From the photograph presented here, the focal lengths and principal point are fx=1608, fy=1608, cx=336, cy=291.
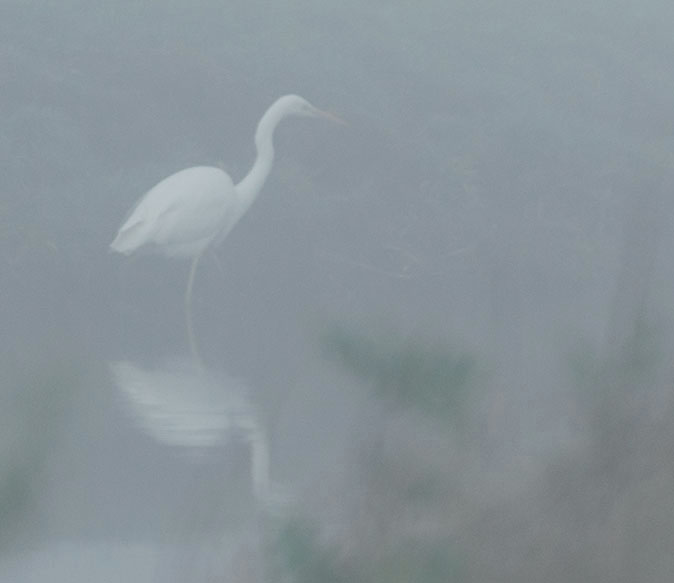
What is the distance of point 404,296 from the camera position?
410cm

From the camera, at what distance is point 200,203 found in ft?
15.1

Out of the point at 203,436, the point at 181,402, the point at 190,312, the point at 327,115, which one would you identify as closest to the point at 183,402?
the point at 181,402

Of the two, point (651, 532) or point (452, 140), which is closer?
point (651, 532)

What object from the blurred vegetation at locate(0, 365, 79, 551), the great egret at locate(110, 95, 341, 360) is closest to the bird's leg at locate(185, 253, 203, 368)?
the great egret at locate(110, 95, 341, 360)

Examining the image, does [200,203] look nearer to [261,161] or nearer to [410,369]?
[261,161]

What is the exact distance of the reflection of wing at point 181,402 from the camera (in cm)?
308

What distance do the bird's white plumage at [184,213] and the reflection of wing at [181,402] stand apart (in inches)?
32.2

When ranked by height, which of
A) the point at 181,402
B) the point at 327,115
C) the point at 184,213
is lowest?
the point at 181,402

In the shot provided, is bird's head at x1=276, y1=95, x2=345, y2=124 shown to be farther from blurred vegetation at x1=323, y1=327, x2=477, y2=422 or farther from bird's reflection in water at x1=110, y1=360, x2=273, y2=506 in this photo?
blurred vegetation at x1=323, y1=327, x2=477, y2=422

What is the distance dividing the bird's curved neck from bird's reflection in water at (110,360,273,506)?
1082 mm

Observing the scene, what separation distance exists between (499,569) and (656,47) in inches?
137

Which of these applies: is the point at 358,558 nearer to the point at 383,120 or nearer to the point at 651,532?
the point at 651,532

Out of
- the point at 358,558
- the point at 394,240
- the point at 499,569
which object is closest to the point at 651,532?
the point at 499,569

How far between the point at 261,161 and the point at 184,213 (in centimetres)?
30
